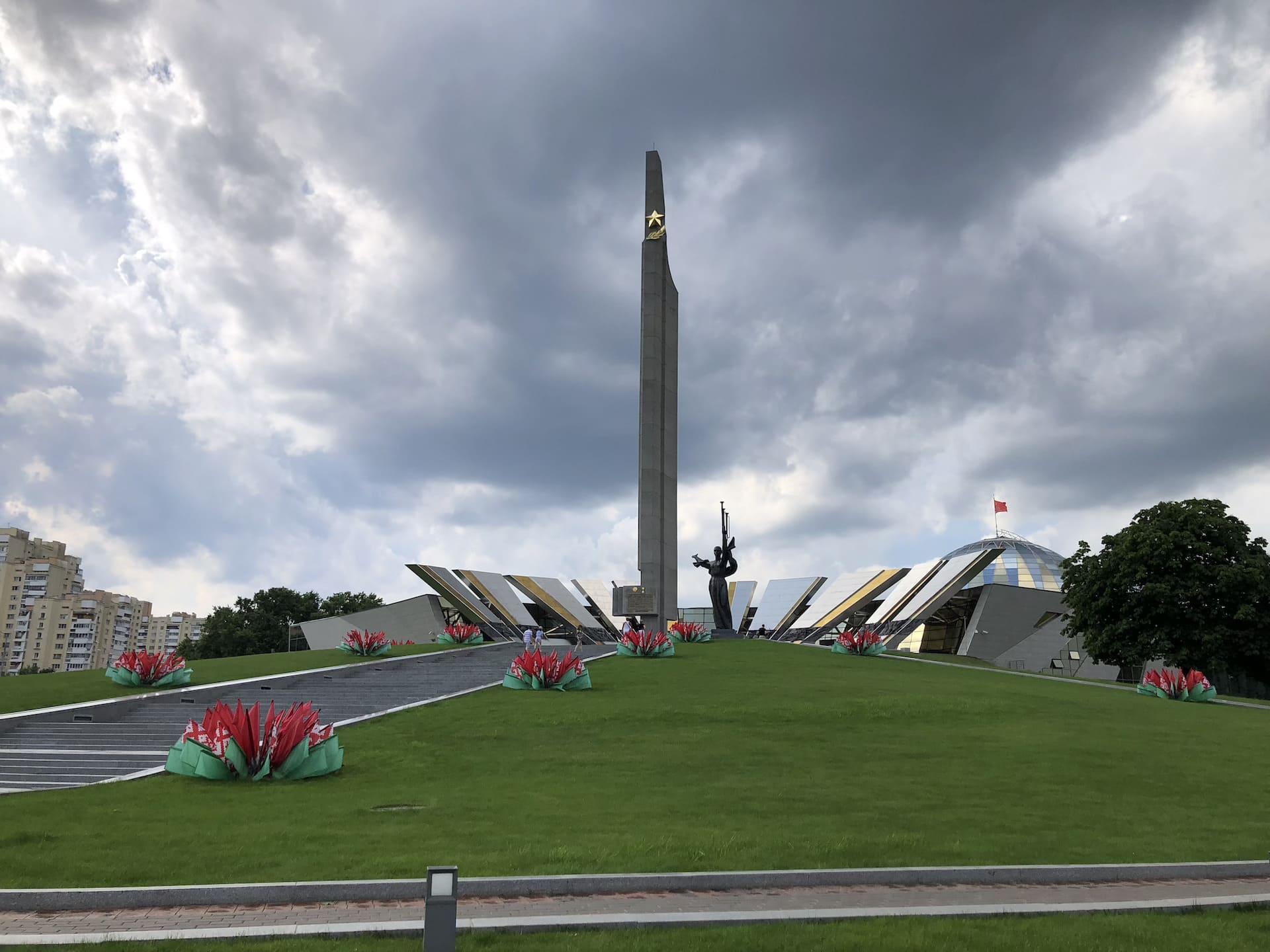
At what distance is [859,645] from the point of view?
95.2 ft

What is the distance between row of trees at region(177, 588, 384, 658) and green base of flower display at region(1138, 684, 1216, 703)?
161 ft

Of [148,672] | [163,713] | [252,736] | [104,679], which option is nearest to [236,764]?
[252,736]

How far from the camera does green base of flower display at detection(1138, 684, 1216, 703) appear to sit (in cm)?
2098

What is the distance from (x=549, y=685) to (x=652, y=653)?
809 centimetres

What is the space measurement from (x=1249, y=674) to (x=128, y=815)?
30.6 m

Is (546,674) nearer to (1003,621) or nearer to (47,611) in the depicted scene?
(1003,621)

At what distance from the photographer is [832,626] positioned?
154ft

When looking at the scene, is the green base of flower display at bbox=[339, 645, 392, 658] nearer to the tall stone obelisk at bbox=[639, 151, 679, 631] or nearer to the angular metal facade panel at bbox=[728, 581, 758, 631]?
the tall stone obelisk at bbox=[639, 151, 679, 631]

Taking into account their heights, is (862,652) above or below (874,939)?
above

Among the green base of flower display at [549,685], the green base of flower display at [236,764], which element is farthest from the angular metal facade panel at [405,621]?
the green base of flower display at [236,764]

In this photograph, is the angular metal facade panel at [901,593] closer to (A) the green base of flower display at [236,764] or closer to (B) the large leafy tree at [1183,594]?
(B) the large leafy tree at [1183,594]

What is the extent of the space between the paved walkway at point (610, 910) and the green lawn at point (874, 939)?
11cm

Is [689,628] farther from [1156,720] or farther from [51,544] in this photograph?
[51,544]

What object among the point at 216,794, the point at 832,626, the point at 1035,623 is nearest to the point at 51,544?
the point at 832,626
